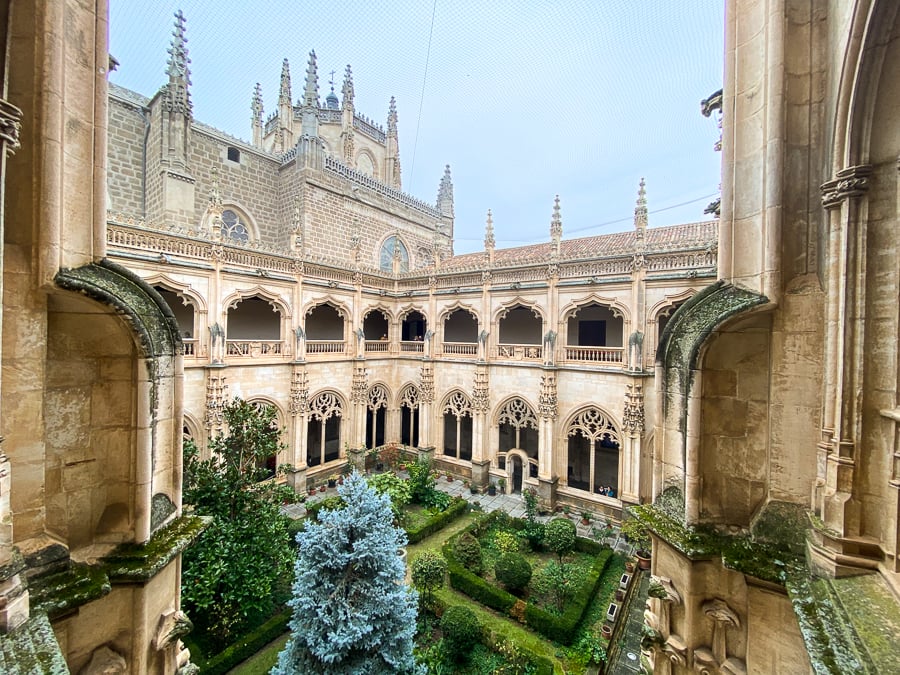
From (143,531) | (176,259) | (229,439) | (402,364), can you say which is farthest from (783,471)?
(402,364)

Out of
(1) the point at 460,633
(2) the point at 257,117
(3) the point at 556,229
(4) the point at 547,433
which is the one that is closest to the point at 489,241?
(3) the point at 556,229

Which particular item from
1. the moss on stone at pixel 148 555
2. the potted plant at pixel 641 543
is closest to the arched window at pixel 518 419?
the potted plant at pixel 641 543

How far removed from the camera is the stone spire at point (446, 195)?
28.7 meters

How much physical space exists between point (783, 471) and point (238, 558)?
889 cm

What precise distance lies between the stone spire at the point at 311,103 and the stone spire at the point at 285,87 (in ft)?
13.9

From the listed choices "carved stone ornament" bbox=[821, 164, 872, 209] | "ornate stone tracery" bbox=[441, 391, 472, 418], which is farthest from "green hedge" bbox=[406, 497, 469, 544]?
"carved stone ornament" bbox=[821, 164, 872, 209]

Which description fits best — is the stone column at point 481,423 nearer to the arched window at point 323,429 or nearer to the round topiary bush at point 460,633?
the arched window at point 323,429

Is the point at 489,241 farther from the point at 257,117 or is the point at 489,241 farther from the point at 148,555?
the point at 257,117

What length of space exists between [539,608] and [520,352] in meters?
9.24

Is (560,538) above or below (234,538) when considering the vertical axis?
below

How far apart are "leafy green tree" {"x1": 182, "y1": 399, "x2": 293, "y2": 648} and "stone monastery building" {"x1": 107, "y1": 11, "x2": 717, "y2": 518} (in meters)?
5.08

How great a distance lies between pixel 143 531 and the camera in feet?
10.2

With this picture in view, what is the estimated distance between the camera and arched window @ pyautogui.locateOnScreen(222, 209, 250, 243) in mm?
17688

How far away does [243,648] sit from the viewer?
24.1 feet
